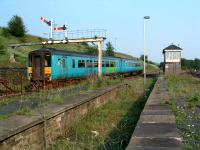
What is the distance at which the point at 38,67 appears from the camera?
23.7m

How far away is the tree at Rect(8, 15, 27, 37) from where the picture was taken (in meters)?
62.2

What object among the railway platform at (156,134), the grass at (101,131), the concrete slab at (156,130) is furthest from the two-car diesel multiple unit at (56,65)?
the concrete slab at (156,130)

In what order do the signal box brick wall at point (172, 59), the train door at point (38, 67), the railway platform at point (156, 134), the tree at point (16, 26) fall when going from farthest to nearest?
the tree at point (16, 26), the signal box brick wall at point (172, 59), the train door at point (38, 67), the railway platform at point (156, 134)

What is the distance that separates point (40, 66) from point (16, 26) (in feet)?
134

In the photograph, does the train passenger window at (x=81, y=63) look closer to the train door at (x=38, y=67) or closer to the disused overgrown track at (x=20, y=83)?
the disused overgrown track at (x=20, y=83)

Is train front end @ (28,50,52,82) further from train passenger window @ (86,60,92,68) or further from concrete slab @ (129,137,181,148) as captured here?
concrete slab @ (129,137,181,148)

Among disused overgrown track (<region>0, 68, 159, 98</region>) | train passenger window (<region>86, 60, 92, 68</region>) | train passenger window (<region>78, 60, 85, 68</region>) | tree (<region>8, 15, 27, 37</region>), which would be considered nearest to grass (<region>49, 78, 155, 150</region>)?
disused overgrown track (<region>0, 68, 159, 98</region>)

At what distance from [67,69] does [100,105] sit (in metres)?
9.76

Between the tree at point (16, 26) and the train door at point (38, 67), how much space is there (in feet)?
131

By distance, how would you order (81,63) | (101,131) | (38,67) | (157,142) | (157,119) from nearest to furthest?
(157,142)
(157,119)
(101,131)
(38,67)
(81,63)

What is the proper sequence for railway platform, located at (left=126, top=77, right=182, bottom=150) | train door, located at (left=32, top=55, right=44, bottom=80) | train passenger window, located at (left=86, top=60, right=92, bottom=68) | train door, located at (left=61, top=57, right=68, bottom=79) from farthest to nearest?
train passenger window, located at (left=86, top=60, right=92, bottom=68) → train door, located at (left=61, top=57, right=68, bottom=79) → train door, located at (left=32, top=55, right=44, bottom=80) → railway platform, located at (left=126, top=77, right=182, bottom=150)

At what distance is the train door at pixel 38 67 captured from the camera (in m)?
23.4

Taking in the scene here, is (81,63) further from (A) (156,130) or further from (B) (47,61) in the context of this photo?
(A) (156,130)

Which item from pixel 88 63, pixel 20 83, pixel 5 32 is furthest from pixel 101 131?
pixel 5 32
